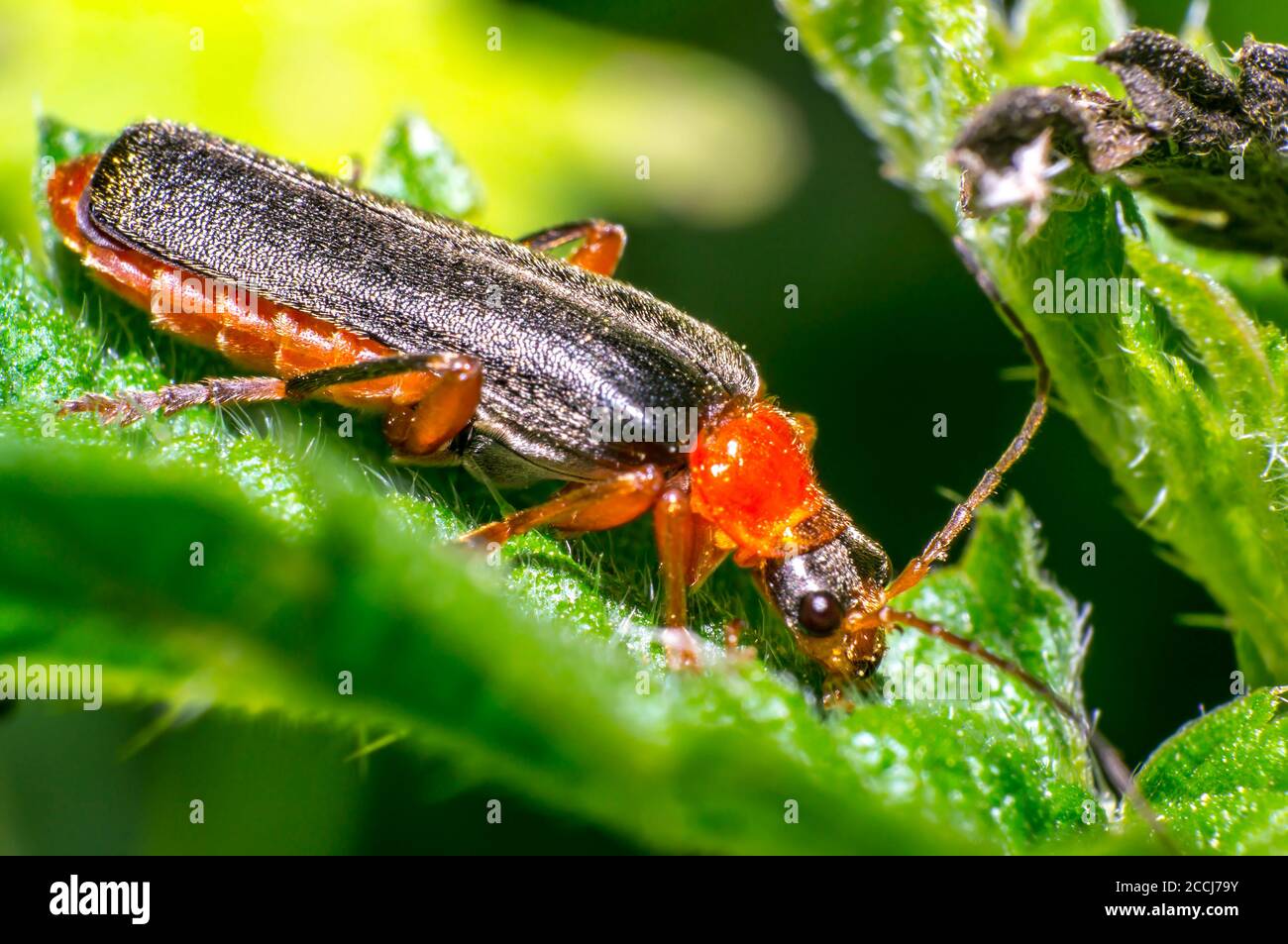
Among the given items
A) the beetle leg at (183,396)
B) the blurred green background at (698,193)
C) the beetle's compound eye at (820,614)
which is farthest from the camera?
the blurred green background at (698,193)

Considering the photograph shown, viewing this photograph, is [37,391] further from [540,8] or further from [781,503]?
[540,8]

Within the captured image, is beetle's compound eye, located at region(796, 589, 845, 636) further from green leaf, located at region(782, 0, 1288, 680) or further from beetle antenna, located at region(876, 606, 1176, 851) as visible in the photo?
green leaf, located at region(782, 0, 1288, 680)

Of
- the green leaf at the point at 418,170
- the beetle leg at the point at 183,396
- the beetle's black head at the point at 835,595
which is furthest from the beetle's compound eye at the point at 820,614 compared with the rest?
the green leaf at the point at 418,170

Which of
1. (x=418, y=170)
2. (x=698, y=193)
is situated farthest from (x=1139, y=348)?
(x=698, y=193)

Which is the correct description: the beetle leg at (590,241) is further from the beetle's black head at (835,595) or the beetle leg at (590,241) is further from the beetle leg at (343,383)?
the beetle's black head at (835,595)

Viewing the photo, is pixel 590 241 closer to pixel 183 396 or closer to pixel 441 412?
pixel 441 412

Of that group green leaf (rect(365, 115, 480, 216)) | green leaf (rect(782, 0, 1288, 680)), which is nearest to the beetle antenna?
green leaf (rect(782, 0, 1288, 680))
